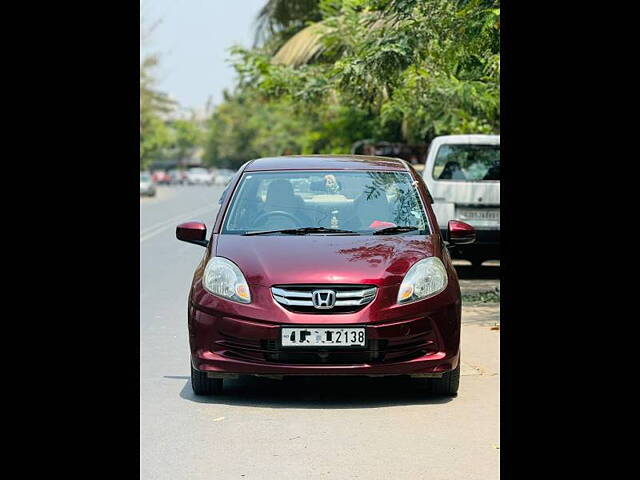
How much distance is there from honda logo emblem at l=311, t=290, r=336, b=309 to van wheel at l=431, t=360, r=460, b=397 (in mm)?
952

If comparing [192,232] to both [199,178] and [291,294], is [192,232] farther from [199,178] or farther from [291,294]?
[199,178]

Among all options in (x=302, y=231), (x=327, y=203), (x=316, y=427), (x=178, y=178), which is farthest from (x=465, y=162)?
(x=178, y=178)

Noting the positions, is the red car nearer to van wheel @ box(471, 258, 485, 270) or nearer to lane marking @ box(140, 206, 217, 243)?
van wheel @ box(471, 258, 485, 270)

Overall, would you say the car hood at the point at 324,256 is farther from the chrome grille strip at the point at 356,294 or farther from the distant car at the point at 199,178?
the distant car at the point at 199,178

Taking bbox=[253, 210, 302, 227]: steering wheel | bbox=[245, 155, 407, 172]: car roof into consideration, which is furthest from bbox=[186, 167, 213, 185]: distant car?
bbox=[253, 210, 302, 227]: steering wheel

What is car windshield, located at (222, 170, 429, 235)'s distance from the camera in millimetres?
8609

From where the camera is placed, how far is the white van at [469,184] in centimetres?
1580

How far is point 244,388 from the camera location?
8.52 metres

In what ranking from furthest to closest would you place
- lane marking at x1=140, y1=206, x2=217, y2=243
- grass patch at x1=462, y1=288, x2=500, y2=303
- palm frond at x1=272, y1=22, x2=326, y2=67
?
lane marking at x1=140, y1=206, x2=217, y2=243
palm frond at x1=272, y1=22, x2=326, y2=67
grass patch at x1=462, y1=288, x2=500, y2=303

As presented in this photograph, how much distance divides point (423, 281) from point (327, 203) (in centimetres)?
114

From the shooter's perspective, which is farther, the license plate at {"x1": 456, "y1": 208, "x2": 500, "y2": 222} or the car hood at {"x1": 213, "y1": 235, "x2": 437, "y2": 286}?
the license plate at {"x1": 456, "y1": 208, "x2": 500, "y2": 222}

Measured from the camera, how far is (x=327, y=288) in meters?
7.76

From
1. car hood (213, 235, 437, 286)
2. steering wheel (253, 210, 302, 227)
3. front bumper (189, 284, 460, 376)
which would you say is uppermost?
steering wheel (253, 210, 302, 227)
